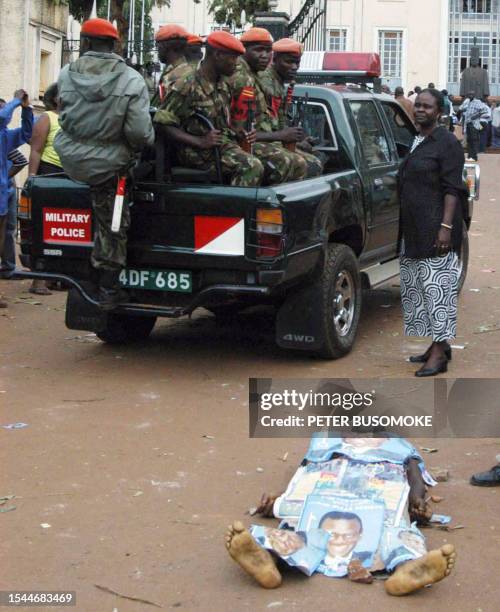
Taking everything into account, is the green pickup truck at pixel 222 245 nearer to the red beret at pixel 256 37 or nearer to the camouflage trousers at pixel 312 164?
the camouflage trousers at pixel 312 164

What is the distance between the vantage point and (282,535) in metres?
4.25

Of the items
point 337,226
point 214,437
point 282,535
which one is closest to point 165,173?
point 337,226

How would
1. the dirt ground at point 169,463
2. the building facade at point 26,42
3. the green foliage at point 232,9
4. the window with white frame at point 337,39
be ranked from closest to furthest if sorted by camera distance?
the dirt ground at point 169,463, the building facade at point 26,42, the green foliage at point 232,9, the window with white frame at point 337,39

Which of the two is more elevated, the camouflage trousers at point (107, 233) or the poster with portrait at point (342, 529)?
the camouflage trousers at point (107, 233)

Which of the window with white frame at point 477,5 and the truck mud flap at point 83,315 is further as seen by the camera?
the window with white frame at point 477,5

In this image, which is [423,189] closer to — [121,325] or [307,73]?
[121,325]

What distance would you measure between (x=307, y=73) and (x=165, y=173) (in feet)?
11.5

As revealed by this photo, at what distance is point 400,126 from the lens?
9.86 meters

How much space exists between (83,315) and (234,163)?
1.45 m

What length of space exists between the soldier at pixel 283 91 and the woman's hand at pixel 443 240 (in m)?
1.13

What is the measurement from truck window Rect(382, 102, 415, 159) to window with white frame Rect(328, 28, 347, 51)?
34.4 m

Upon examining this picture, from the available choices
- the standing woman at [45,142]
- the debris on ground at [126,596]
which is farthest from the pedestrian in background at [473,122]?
the debris on ground at [126,596]

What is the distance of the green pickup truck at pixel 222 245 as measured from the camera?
6.95 m

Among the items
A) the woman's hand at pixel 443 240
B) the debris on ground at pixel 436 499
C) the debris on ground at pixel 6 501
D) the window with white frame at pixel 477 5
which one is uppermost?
the window with white frame at pixel 477 5
